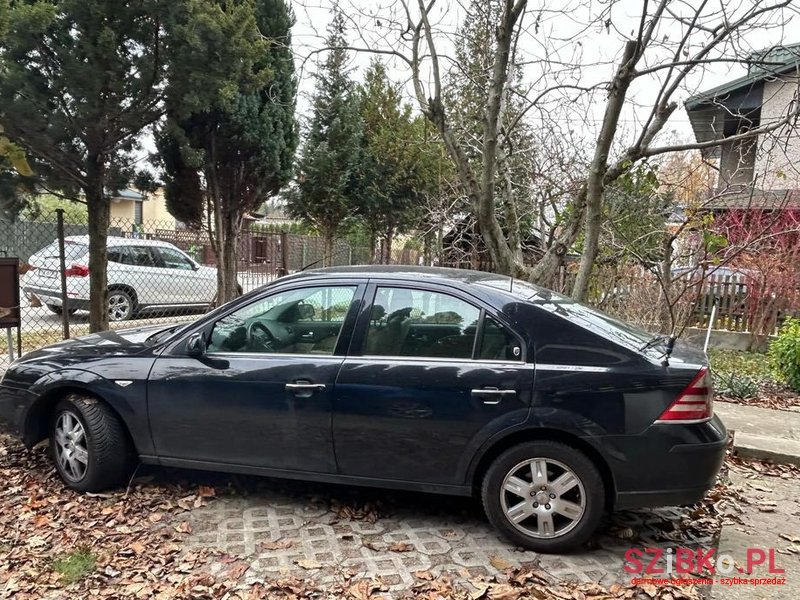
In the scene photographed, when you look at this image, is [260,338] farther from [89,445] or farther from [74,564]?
[74,564]

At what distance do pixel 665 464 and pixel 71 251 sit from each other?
1021cm

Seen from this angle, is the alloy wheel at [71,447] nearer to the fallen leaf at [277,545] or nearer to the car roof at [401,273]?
the fallen leaf at [277,545]

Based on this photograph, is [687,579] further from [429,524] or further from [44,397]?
[44,397]

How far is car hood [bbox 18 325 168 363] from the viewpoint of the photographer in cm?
380

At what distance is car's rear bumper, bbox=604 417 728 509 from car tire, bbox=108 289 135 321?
9946 millimetres

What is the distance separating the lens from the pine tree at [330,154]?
14.6 m

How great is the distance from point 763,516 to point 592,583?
1.70m

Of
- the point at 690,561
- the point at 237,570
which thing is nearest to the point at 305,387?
the point at 237,570

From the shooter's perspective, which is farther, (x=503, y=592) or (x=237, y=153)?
(x=237, y=153)

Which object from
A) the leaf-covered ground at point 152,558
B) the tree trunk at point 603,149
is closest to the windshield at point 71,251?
the leaf-covered ground at point 152,558

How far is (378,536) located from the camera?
3.30m

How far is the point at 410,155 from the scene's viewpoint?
15.4 m

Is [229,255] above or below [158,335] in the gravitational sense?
above

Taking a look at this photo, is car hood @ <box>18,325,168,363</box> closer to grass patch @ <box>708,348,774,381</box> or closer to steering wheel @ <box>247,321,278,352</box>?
steering wheel @ <box>247,321,278,352</box>
